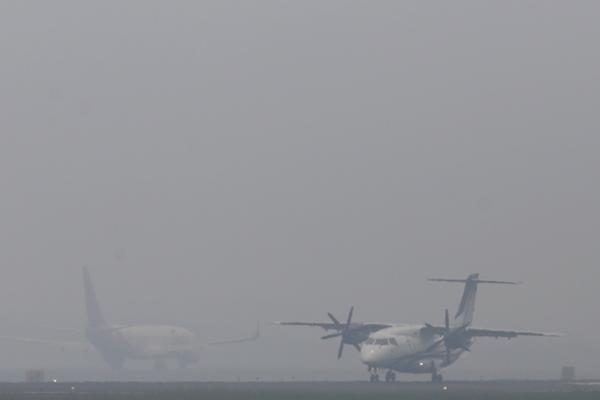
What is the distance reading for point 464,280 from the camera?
81438mm

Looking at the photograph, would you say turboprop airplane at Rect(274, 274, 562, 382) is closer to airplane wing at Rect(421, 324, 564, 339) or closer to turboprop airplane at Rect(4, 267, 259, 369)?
airplane wing at Rect(421, 324, 564, 339)

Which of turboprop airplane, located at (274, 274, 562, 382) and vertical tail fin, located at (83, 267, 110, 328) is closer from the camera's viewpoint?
turboprop airplane, located at (274, 274, 562, 382)

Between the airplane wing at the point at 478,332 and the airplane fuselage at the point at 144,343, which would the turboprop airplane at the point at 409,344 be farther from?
the airplane fuselage at the point at 144,343

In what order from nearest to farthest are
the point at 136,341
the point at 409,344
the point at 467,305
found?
the point at 409,344, the point at 467,305, the point at 136,341

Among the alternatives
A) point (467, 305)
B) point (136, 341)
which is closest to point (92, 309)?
point (136, 341)

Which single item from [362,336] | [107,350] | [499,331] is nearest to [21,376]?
[107,350]

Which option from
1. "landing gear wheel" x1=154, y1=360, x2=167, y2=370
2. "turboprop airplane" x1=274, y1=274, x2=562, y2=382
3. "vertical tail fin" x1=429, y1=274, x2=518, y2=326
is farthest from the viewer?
"landing gear wheel" x1=154, y1=360, x2=167, y2=370

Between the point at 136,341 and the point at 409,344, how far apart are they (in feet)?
198

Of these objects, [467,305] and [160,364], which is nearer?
[467,305]

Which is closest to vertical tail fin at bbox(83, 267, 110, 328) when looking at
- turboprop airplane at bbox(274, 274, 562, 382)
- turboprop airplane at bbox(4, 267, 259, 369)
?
turboprop airplane at bbox(4, 267, 259, 369)

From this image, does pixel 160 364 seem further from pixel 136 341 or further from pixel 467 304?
pixel 467 304

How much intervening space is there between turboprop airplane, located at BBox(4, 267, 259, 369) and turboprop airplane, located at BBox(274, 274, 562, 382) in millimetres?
50559

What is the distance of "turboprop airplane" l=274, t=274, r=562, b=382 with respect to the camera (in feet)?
243

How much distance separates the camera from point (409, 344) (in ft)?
247
